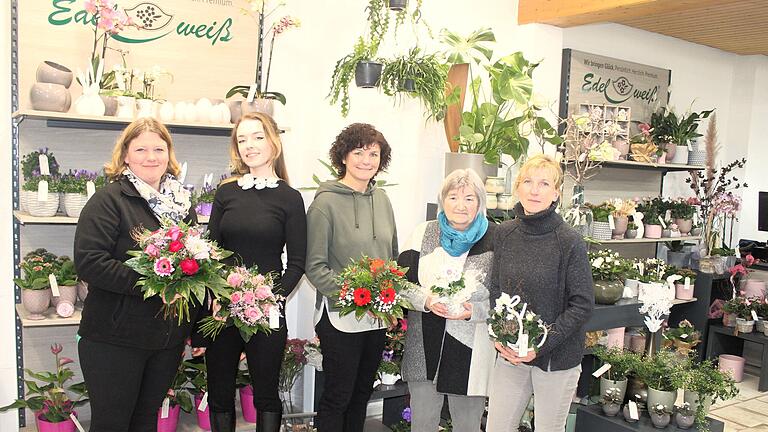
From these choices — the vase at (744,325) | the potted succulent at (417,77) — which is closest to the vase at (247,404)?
the potted succulent at (417,77)

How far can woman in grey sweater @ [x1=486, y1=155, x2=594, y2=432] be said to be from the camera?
245 centimetres

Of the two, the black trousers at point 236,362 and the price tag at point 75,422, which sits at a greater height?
the black trousers at point 236,362

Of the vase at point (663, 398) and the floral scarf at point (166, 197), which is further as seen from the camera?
the vase at point (663, 398)

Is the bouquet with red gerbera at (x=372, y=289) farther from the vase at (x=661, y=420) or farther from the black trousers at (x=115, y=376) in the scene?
the vase at (x=661, y=420)

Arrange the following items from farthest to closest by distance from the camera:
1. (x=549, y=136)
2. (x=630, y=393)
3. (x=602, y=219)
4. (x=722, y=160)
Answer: (x=722, y=160)
(x=602, y=219)
(x=549, y=136)
(x=630, y=393)

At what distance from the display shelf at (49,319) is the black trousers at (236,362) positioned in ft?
2.45

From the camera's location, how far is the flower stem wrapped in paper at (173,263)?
83.6 inches

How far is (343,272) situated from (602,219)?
271 centimetres

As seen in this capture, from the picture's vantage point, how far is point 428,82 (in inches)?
136

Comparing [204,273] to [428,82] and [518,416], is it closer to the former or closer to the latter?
[518,416]

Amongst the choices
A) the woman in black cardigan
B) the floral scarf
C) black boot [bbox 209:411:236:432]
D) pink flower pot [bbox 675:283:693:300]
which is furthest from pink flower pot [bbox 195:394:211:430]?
Result: pink flower pot [bbox 675:283:693:300]

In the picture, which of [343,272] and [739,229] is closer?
[343,272]

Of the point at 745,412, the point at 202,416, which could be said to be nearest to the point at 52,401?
the point at 202,416

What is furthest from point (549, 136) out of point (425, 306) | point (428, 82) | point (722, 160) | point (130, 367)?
point (722, 160)
